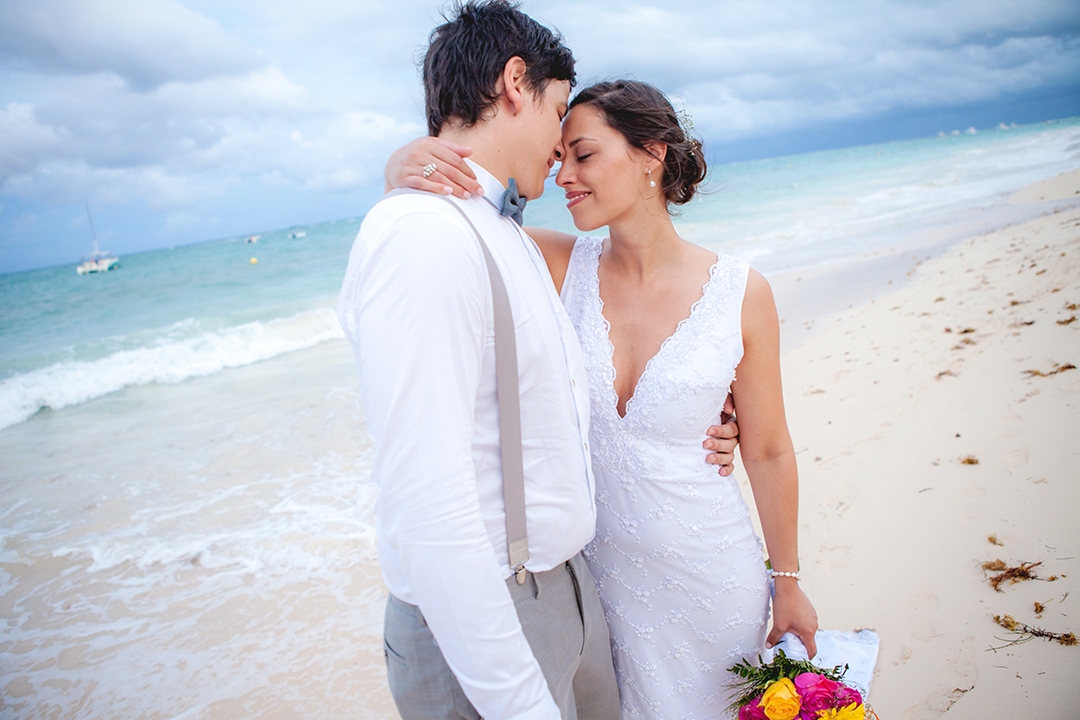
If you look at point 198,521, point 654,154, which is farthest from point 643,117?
point 198,521

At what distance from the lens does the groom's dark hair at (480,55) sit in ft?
5.15

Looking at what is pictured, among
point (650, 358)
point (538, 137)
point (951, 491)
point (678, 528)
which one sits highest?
point (538, 137)

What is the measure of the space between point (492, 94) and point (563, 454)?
3.11 feet

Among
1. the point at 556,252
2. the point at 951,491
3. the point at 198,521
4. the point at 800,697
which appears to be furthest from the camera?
the point at 198,521

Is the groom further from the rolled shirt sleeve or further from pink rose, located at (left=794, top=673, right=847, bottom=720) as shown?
pink rose, located at (left=794, top=673, right=847, bottom=720)

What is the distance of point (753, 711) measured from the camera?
1.73 meters

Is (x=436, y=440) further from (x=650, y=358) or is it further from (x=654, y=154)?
(x=654, y=154)

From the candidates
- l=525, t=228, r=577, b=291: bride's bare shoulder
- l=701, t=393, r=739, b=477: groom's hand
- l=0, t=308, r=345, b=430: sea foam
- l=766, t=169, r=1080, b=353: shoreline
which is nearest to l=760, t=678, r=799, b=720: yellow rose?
l=701, t=393, r=739, b=477: groom's hand

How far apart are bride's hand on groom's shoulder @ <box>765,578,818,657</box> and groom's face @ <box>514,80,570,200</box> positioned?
170 cm

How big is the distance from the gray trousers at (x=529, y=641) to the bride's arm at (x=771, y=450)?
2.86ft

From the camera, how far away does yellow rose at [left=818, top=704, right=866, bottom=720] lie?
156 centimetres

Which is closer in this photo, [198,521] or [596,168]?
[596,168]

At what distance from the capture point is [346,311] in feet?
4.36

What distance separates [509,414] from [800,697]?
1190 mm
